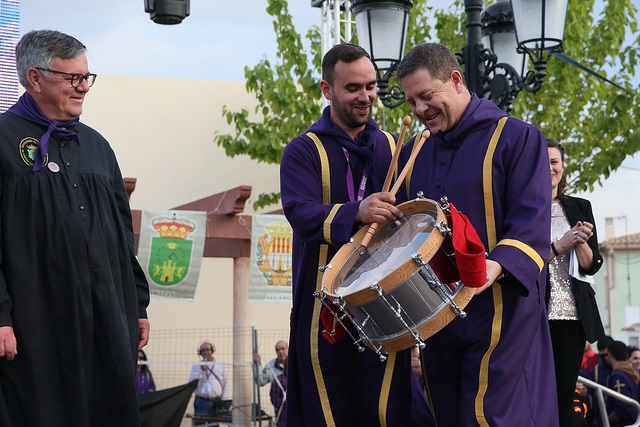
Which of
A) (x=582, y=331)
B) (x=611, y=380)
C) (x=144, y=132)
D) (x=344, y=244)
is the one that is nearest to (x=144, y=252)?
(x=611, y=380)

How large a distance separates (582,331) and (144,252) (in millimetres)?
9890

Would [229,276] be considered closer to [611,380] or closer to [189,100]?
[189,100]

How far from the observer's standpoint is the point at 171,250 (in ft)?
50.8

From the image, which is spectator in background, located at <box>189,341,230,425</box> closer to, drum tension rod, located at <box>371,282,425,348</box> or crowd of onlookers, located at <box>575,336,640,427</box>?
crowd of onlookers, located at <box>575,336,640,427</box>

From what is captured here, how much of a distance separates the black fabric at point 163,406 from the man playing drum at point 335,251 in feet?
22.1

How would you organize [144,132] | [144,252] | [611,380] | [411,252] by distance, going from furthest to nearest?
[144,132] < [144,252] < [611,380] < [411,252]

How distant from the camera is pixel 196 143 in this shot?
76.4 ft

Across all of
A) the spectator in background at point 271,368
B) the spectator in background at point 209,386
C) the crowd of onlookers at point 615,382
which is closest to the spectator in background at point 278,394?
the spectator in background at point 271,368

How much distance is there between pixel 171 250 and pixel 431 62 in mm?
11122

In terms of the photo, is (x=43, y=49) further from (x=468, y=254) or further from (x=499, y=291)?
(x=499, y=291)

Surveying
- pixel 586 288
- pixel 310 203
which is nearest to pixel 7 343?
pixel 310 203

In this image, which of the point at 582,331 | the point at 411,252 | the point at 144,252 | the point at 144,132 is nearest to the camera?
the point at 411,252

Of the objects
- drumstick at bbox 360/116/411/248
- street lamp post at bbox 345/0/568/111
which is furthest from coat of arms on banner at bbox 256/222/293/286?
drumstick at bbox 360/116/411/248

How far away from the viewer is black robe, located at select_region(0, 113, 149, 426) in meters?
4.62
